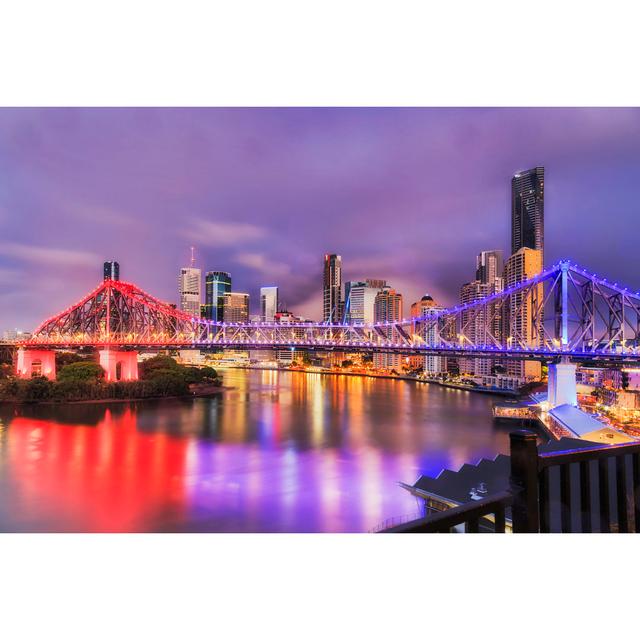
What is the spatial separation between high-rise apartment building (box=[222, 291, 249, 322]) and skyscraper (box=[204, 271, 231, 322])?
0.39m

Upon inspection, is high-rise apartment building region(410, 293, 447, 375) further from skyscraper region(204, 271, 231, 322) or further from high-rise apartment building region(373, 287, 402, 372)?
skyscraper region(204, 271, 231, 322)

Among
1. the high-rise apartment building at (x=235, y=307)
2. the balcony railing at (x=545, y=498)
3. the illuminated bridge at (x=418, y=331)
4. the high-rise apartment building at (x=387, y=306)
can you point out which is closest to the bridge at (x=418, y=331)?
the illuminated bridge at (x=418, y=331)

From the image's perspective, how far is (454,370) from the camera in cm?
2812

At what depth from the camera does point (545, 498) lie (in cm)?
118

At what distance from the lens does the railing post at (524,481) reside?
108 centimetres

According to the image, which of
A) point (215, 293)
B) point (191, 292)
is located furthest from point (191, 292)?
point (215, 293)

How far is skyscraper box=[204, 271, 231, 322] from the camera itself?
36.8 meters

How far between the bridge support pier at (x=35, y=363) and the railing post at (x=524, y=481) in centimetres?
1556

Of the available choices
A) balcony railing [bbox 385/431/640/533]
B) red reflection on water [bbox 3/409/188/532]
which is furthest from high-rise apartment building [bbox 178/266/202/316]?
balcony railing [bbox 385/431/640/533]

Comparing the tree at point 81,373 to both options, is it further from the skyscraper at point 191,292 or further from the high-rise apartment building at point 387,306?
the high-rise apartment building at point 387,306

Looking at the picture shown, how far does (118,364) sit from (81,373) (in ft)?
6.81

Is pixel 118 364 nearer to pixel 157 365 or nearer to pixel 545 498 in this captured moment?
pixel 157 365
